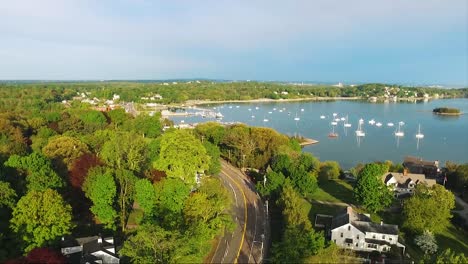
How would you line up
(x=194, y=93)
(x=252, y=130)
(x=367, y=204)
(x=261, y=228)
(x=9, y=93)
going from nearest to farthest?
(x=261, y=228)
(x=367, y=204)
(x=252, y=130)
(x=9, y=93)
(x=194, y=93)

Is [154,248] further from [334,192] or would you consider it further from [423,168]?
[423,168]

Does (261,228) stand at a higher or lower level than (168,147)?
lower

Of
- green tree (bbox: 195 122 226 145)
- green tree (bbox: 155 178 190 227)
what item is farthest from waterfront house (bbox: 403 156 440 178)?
green tree (bbox: 155 178 190 227)

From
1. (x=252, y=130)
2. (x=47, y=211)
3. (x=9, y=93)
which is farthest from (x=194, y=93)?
(x=47, y=211)

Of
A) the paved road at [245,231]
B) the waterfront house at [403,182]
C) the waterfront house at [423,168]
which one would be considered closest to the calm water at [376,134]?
the waterfront house at [423,168]

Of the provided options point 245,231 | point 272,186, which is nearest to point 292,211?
point 245,231

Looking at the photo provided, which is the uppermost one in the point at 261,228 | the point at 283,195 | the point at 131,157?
the point at 131,157

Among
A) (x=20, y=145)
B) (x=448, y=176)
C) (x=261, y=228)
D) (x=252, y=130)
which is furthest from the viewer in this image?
(x=252, y=130)

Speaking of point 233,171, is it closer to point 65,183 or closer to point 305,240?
point 65,183
